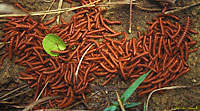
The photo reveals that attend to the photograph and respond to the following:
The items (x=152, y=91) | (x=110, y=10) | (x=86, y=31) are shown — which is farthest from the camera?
(x=110, y=10)

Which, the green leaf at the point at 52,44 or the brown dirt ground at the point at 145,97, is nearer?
the green leaf at the point at 52,44

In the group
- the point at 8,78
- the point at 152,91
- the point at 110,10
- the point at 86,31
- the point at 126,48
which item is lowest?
the point at 152,91

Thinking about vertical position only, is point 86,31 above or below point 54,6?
below

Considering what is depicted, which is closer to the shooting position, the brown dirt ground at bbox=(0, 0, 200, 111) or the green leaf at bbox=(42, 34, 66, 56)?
the green leaf at bbox=(42, 34, 66, 56)

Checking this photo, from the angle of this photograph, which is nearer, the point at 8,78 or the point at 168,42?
the point at 168,42

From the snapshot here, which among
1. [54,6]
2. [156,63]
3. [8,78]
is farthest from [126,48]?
[8,78]

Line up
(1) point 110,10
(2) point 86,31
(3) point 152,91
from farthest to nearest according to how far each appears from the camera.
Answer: (1) point 110,10
(2) point 86,31
(3) point 152,91

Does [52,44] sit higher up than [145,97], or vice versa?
[52,44]

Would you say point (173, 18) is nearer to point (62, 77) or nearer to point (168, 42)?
point (168, 42)
